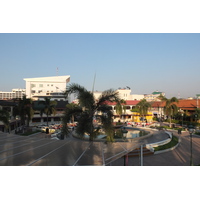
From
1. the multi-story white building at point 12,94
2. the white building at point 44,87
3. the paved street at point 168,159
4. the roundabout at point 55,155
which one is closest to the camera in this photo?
the roundabout at point 55,155

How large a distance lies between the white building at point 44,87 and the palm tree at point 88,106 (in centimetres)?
4965

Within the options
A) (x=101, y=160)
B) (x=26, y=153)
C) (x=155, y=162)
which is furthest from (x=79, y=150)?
(x=155, y=162)

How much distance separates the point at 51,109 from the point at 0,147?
20.8 m

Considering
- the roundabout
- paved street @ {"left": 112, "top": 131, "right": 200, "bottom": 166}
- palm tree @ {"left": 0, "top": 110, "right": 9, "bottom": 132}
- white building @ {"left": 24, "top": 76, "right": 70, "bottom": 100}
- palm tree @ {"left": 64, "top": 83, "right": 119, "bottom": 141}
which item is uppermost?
white building @ {"left": 24, "top": 76, "right": 70, "bottom": 100}

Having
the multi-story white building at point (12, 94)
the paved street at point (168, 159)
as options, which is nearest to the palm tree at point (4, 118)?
the paved street at point (168, 159)

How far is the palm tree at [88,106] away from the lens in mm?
8797

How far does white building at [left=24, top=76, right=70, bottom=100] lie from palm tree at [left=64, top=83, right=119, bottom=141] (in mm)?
49652

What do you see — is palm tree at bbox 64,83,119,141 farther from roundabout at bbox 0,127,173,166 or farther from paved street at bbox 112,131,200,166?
paved street at bbox 112,131,200,166

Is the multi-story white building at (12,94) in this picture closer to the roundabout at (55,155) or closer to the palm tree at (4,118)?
the palm tree at (4,118)

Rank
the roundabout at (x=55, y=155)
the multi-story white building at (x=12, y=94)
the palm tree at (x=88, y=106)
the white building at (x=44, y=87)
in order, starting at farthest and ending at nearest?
1. the multi-story white building at (x=12, y=94)
2. the white building at (x=44, y=87)
3. the palm tree at (x=88, y=106)
4. the roundabout at (x=55, y=155)

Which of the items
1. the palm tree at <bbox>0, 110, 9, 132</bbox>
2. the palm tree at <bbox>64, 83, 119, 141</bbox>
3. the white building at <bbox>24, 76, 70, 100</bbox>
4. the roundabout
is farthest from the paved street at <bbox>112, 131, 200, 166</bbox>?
the white building at <bbox>24, 76, 70, 100</bbox>

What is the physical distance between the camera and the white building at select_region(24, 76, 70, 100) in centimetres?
5844

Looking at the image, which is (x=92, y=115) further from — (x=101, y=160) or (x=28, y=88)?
(x=28, y=88)

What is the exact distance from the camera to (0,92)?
136750 mm
